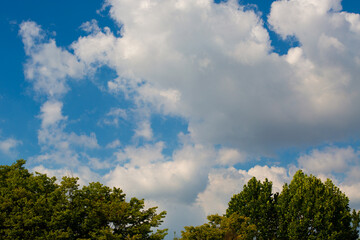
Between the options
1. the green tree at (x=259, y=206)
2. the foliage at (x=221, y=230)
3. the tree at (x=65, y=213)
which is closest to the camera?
the tree at (x=65, y=213)

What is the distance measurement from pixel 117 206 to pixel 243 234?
52.0 feet

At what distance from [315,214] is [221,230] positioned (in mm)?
11381

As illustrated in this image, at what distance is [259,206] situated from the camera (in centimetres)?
4512

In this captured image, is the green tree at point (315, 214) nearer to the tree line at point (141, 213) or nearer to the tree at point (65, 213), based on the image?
the tree line at point (141, 213)

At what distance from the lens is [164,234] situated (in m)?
37.5

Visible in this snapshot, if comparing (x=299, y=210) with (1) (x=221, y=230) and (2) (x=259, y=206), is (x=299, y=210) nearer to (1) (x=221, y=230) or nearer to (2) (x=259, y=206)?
(2) (x=259, y=206)

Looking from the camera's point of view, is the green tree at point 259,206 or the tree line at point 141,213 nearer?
the tree line at point 141,213

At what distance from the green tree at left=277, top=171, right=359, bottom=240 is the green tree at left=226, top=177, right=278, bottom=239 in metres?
1.64

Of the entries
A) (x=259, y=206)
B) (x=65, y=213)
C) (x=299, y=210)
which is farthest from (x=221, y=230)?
(x=65, y=213)

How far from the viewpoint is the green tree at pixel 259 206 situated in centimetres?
4412

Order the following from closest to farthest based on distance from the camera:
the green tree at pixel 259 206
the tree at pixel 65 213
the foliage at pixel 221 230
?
the tree at pixel 65 213 < the foliage at pixel 221 230 < the green tree at pixel 259 206

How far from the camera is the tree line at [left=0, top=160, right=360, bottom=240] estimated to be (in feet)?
112

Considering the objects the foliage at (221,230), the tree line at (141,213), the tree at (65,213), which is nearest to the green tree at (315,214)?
the tree line at (141,213)

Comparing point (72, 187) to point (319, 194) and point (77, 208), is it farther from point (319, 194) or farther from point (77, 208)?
point (319, 194)
